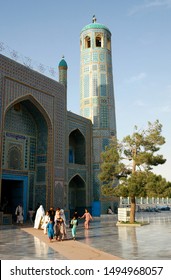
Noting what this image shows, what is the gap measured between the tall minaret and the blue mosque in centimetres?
9

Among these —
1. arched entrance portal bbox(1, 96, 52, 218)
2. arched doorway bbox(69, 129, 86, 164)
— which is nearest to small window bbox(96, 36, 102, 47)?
arched doorway bbox(69, 129, 86, 164)

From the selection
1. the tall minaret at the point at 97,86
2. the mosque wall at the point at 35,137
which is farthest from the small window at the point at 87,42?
the mosque wall at the point at 35,137

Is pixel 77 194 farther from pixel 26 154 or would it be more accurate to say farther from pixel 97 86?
pixel 97 86

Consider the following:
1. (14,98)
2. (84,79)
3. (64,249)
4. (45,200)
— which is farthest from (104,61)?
(64,249)

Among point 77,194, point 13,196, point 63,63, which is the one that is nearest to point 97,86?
point 63,63

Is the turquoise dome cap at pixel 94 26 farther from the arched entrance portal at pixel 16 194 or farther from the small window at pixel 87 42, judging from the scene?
the arched entrance portal at pixel 16 194

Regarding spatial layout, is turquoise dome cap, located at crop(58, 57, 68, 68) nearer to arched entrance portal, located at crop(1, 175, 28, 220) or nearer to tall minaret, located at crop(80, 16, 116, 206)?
tall minaret, located at crop(80, 16, 116, 206)

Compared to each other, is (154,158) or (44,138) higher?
(44,138)

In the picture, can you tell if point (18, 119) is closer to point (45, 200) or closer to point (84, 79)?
point (45, 200)

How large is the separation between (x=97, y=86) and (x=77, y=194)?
32.1 feet

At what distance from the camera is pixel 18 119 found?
20812 millimetres

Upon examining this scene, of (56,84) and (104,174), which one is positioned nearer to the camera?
(104,174)

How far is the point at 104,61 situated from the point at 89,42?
116 inches

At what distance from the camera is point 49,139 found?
21.1 meters
